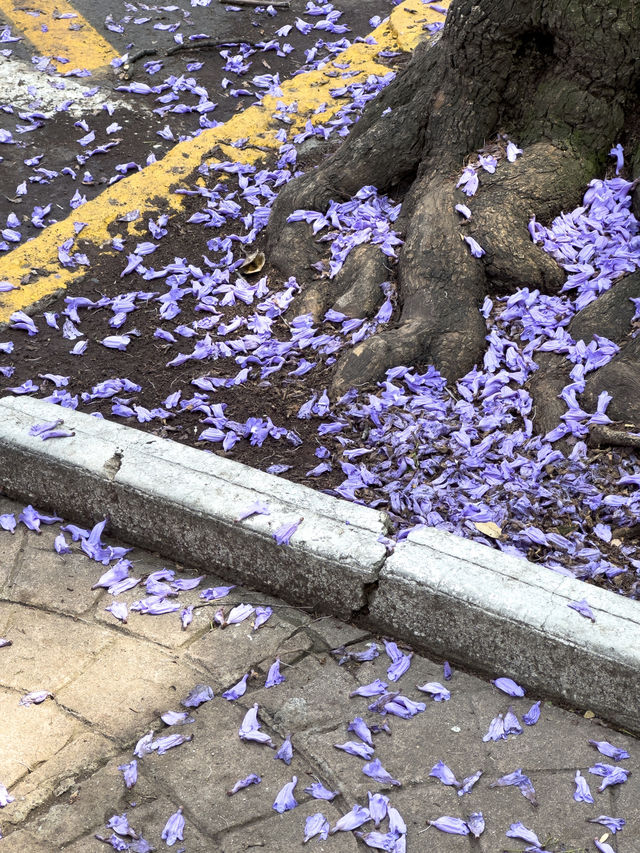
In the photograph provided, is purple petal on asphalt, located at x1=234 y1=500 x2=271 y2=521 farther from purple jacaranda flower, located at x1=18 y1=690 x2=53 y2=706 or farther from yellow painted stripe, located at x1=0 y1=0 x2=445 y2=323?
yellow painted stripe, located at x1=0 y1=0 x2=445 y2=323

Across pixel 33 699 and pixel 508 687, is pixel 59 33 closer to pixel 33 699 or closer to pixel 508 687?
pixel 33 699

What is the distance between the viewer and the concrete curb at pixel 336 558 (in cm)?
273

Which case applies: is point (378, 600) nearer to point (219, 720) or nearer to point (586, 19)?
point (219, 720)

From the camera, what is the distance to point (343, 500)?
10.4 feet

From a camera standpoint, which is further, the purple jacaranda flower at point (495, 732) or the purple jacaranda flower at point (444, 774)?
the purple jacaranda flower at point (495, 732)

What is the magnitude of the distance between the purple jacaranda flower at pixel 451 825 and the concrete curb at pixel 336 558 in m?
0.48

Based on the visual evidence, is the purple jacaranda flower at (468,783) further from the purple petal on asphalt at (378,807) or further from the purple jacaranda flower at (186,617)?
the purple jacaranda flower at (186,617)

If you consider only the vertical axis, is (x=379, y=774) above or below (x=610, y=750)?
below

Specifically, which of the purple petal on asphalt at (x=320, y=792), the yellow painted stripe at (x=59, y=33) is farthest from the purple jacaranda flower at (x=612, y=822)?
the yellow painted stripe at (x=59, y=33)

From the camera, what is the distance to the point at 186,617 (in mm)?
3070

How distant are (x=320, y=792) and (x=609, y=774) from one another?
724mm

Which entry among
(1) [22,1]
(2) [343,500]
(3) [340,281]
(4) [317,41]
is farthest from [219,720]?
(1) [22,1]

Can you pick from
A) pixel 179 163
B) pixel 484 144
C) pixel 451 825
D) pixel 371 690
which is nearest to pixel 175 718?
pixel 371 690

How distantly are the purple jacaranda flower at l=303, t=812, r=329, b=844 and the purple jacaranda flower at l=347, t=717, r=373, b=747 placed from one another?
0.86 ft
